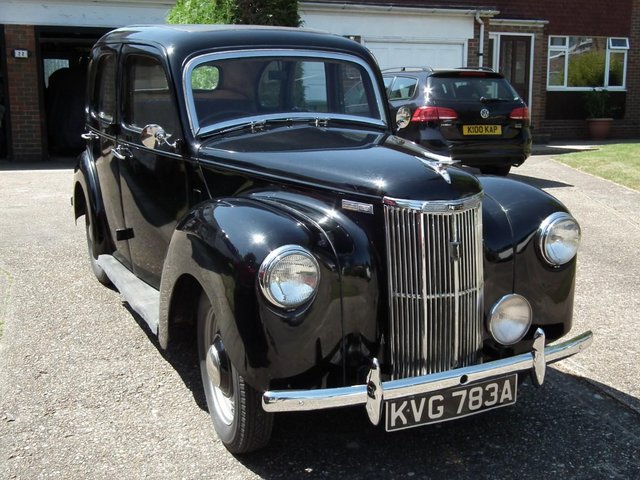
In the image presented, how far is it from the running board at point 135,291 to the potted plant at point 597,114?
16817mm

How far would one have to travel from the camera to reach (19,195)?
10.2 metres

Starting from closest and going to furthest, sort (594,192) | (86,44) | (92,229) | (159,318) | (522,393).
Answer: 1. (159,318)
2. (522,393)
3. (92,229)
4. (594,192)
5. (86,44)

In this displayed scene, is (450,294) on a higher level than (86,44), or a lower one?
lower

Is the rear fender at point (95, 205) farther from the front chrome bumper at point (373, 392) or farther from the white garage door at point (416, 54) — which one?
the white garage door at point (416, 54)

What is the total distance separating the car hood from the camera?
302 cm

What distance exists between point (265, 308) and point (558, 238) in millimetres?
1458

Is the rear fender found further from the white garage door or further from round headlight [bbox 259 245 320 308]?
the white garage door

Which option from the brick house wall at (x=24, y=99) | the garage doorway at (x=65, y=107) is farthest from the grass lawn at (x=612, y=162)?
the brick house wall at (x=24, y=99)

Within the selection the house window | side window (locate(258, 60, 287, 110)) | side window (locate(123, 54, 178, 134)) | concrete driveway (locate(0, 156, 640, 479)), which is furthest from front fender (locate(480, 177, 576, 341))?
the house window

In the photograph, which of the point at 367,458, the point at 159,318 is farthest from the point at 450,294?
the point at 159,318

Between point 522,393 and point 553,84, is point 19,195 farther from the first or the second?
point 553,84

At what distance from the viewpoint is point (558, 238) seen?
3.37 meters

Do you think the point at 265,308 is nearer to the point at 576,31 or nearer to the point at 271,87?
the point at 271,87

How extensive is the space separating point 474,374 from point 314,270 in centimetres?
76
